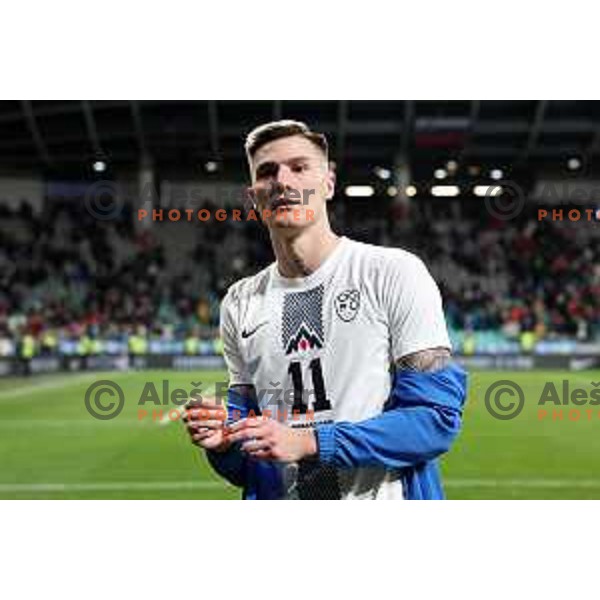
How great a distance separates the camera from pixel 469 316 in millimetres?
7676

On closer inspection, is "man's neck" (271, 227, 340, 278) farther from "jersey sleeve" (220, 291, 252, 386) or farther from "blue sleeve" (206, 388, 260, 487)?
"blue sleeve" (206, 388, 260, 487)

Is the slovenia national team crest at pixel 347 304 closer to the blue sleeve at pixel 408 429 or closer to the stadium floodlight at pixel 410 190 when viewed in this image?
the blue sleeve at pixel 408 429

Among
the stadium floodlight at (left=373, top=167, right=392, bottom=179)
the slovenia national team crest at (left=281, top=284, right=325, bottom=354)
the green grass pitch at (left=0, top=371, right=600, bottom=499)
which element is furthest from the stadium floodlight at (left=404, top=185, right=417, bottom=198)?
the slovenia national team crest at (left=281, top=284, right=325, bottom=354)

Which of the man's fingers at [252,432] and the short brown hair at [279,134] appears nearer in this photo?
the man's fingers at [252,432]

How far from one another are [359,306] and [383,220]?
2509mm

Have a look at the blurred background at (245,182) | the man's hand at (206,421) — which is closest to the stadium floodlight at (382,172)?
the blurred background at (245,182)

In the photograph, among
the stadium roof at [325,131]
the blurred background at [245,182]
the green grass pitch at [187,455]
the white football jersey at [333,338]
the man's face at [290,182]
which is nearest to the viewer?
the white football jersey at [333,338]

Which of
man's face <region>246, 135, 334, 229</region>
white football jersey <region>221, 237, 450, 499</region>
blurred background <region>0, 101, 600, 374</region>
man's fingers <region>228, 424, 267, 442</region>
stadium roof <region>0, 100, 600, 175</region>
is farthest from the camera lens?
blurred background <region>0, 101, 600, 374</region>

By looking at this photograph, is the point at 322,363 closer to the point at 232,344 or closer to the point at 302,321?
the point at 302,321

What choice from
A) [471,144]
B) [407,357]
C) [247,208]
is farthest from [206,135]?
[407,357]

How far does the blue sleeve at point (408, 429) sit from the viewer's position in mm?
2553

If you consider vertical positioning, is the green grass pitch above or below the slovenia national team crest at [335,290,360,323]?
below

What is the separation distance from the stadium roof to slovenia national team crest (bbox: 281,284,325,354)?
5.41 feet

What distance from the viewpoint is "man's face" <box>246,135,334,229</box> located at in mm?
2932
